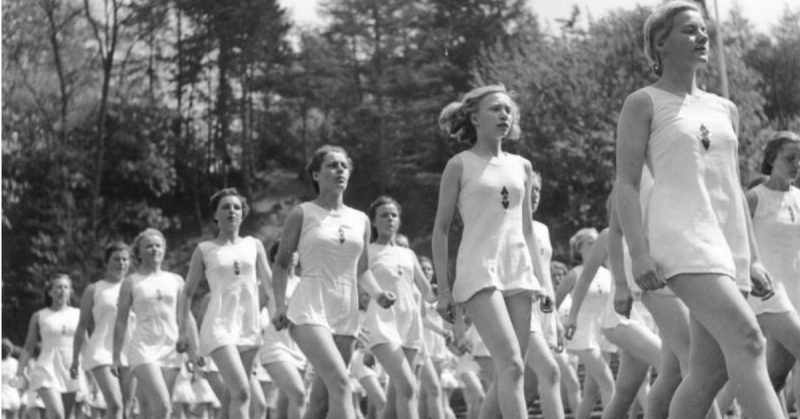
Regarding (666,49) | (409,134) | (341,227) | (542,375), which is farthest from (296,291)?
(409,134)

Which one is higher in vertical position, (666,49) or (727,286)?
(666,49)

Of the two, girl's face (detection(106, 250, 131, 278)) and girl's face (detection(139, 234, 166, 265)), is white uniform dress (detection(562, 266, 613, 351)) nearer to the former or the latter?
girl's face (detection(139, 234, 166, 265))

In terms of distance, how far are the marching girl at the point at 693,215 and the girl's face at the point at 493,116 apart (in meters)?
2.56

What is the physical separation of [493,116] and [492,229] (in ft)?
2.27

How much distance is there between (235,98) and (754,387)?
50.7m

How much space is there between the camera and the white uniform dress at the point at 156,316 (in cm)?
1384

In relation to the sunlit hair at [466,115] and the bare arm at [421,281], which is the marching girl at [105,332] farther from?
the sunlit hair at [466,115]

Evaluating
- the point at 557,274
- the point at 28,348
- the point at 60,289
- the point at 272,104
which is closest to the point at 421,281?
the point at 557,274

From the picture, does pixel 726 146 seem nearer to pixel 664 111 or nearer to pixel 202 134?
pixel 664 111

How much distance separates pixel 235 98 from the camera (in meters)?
56.0

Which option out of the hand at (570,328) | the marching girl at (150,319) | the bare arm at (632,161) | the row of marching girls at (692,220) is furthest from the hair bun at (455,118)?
the marching girl at (150,319)

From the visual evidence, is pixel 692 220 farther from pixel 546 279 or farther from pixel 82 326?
pixel 82 326

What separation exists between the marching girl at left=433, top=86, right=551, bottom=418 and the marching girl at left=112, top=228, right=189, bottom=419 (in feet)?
16.7

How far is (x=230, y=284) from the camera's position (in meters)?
13.1
